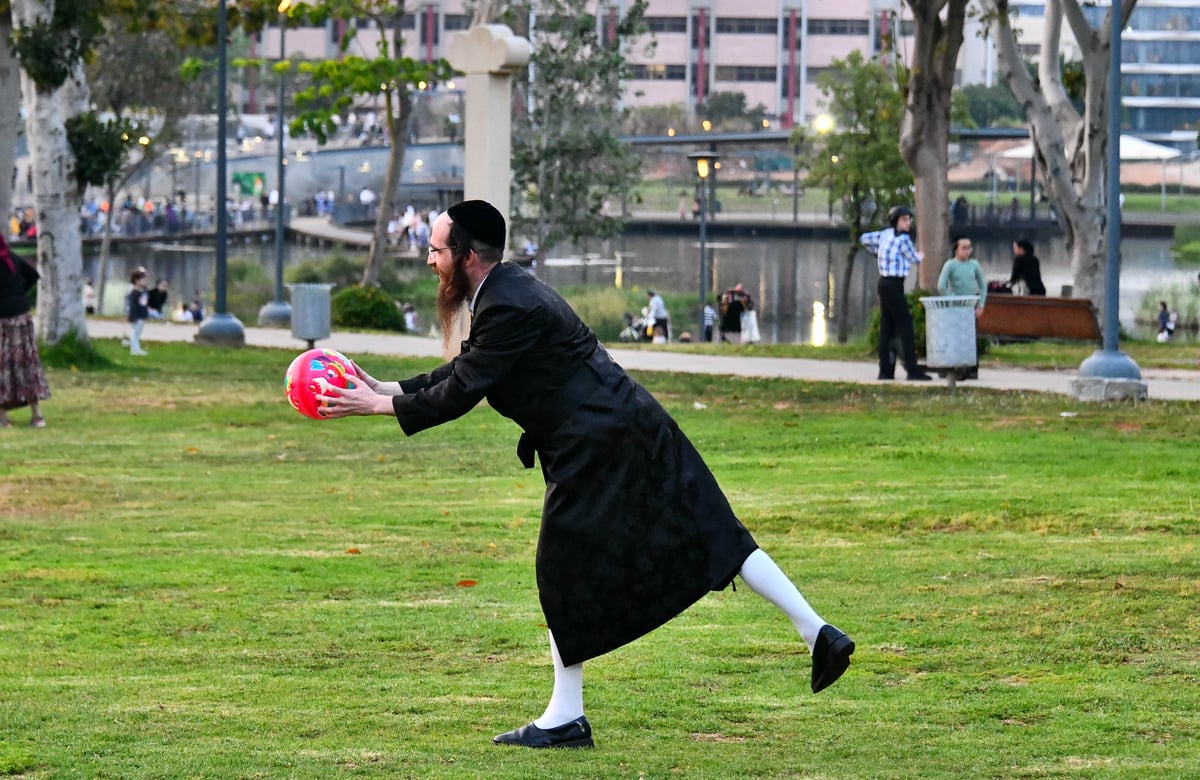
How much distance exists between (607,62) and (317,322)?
17235mm

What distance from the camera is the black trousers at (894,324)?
1862 centimetres

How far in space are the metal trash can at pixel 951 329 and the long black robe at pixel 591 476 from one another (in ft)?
38.7

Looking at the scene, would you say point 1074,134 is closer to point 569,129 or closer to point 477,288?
point 569,129

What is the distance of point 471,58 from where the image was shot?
17.9 metres

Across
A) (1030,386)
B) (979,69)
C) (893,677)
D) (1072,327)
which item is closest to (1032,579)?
(893,677)

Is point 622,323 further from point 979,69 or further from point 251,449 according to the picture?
point 979,69

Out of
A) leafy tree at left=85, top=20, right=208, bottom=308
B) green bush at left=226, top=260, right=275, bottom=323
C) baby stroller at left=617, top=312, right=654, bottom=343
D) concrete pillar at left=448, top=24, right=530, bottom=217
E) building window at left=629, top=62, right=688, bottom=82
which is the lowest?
baby stroller at left=617, top=312, right=654, bottom=343

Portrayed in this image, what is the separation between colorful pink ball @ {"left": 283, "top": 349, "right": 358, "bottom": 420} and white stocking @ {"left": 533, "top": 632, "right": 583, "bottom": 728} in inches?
41.8

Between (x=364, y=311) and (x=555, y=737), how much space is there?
24757mm

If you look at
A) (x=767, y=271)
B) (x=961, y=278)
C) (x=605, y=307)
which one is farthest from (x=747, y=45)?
(x=961, y=278)

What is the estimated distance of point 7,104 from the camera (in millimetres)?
21797

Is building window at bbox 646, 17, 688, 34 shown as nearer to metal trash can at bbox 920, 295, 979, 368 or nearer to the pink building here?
the pink building

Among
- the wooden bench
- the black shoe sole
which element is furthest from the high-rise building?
the black shoe sole

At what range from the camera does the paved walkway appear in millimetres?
18938
